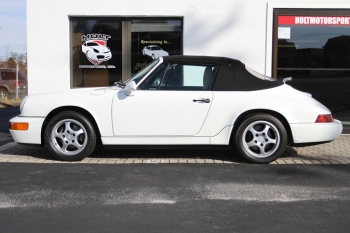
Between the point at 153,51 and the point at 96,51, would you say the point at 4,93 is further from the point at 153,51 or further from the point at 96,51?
the point at 153,51

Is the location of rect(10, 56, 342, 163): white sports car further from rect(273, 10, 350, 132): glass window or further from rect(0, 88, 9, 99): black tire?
rect(0, 88, 9, 99): black tire

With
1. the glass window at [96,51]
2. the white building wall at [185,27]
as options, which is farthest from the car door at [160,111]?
the glass window at [96,51]

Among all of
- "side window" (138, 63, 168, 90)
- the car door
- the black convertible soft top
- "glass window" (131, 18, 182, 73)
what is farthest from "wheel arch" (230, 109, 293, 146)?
"glass window" (131, 18, 182, 73)

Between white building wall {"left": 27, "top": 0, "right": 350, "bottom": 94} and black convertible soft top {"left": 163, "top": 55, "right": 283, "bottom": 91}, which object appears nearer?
black convertible soft top {"left": 163, "top": 55, "right": 283, "bottom": 91}

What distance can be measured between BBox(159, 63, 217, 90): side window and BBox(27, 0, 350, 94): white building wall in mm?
2787

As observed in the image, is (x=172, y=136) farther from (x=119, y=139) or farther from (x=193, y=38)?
(x=193, y=38)

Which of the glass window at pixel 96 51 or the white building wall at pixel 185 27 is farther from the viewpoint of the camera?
the glass window at pixel 96 51

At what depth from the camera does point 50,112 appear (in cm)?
628

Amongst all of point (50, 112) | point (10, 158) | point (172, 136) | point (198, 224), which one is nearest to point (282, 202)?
point (198, 224)

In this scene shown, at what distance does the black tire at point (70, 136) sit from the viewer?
6.21 m

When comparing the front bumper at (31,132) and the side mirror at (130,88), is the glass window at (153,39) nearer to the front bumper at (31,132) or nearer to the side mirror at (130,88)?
the side mirror at (130,88)

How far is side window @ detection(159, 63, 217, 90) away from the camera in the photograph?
20.7 ft

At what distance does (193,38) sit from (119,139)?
12.0ft

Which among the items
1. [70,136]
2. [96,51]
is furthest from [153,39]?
[70,136]
